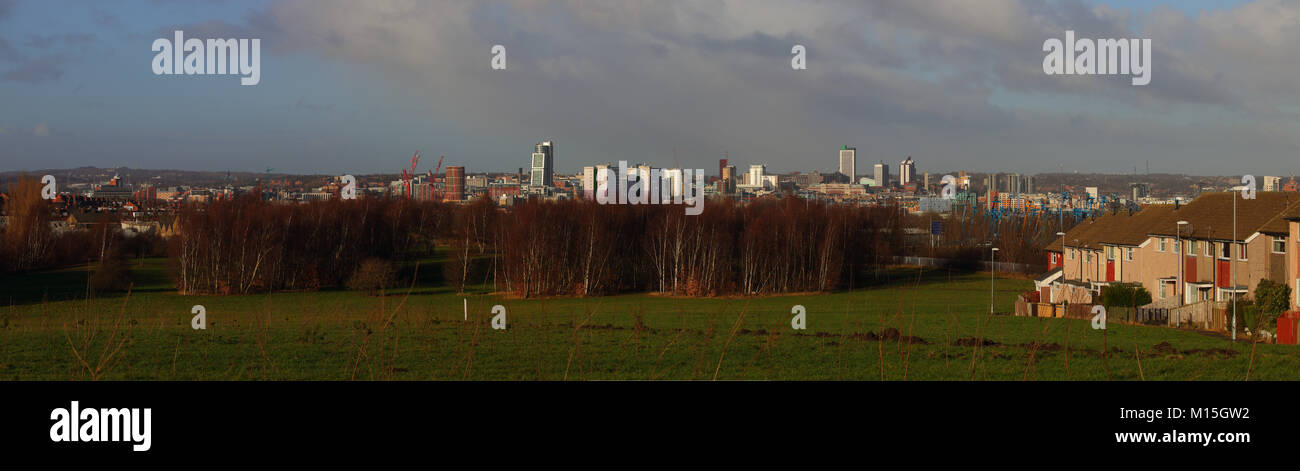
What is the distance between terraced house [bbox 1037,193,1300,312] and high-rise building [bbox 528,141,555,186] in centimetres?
14369

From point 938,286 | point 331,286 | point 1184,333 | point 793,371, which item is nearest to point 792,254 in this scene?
point 938,286

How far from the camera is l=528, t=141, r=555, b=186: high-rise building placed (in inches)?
7485

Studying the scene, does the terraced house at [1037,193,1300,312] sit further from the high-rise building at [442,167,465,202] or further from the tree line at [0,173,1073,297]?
the high-rise building at [442,167,465,202]

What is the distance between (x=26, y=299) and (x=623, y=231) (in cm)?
3798

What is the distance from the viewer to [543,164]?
19000 cm

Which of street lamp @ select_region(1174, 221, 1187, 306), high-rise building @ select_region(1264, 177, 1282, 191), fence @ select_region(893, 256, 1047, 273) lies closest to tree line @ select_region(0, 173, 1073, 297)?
fence @ select_region(893, 256, 1047, 273)

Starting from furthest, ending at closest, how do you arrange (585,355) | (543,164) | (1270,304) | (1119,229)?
(543,164)
(1119,229)
(1270,304)
(585,355)

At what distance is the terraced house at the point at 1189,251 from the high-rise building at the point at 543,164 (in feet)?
471

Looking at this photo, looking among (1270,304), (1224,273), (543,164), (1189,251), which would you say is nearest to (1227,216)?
(1189,251)

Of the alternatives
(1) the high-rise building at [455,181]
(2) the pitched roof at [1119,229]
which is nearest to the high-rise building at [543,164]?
(1) the high-rise building at [455,181]

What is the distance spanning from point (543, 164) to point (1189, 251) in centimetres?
15688

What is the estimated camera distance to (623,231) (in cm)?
6862

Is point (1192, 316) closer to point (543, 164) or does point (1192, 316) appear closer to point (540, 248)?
point (540, 248)
